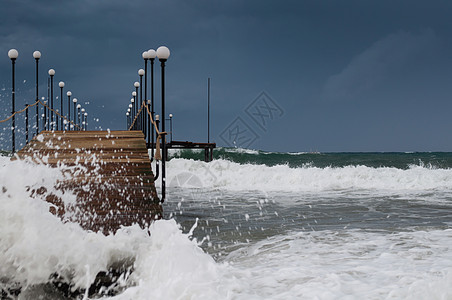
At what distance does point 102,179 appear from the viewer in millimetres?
6484

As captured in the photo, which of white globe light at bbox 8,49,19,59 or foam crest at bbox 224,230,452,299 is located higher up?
white globe light at bbox 8,49,19,59

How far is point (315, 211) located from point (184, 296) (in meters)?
6.34

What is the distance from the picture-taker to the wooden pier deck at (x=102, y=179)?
512 cm

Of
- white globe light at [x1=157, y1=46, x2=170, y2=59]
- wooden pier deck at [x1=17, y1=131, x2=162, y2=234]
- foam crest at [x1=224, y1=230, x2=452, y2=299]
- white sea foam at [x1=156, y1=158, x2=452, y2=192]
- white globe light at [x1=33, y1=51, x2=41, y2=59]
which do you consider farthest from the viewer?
white globe light at [x1=33, y1=51, x2=41, y2=59]

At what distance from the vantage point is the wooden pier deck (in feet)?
16.8

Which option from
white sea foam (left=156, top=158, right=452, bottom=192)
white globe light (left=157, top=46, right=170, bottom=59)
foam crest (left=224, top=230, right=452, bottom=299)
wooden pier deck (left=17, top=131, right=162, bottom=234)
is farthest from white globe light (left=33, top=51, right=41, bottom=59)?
foam crest (left=224, top=230, right=452, bottom=299)

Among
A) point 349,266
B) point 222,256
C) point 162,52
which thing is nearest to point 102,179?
point 222,256

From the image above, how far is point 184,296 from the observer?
2.91 metres

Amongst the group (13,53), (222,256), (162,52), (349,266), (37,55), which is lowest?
(222,256)

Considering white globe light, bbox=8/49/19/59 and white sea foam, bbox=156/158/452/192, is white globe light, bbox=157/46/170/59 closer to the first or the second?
white sea foam, bbox=156/158/452/192

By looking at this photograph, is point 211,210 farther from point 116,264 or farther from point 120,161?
point 116,264

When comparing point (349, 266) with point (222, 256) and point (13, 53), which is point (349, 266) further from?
point (13, 53)

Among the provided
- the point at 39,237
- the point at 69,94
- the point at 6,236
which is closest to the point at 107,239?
the point at 39,237

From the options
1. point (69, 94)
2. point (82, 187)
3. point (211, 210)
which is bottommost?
point (211, 210)
